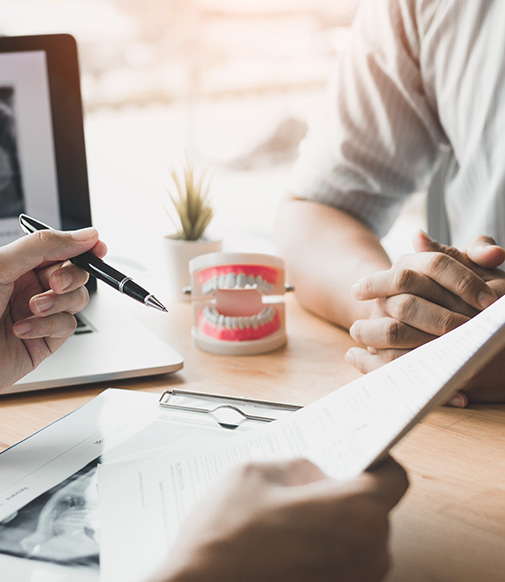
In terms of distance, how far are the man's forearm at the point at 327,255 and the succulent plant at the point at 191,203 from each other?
137 mm

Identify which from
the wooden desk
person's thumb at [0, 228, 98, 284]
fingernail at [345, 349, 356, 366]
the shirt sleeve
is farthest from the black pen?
the shirt sleeve

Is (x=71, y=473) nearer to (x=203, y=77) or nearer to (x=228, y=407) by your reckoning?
(x=228, y=407)

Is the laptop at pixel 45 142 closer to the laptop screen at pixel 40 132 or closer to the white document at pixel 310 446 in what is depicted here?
the laptop screen at pixel 40 132

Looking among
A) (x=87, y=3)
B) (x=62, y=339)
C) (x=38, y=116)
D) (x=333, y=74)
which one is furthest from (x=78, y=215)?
(x=87, y=3)

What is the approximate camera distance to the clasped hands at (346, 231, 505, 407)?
70 cm

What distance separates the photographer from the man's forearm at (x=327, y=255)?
0.92 metres

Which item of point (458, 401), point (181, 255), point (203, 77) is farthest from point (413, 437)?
point (203, 77)

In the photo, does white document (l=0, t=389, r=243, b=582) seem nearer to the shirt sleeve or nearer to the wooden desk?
the wooden desk

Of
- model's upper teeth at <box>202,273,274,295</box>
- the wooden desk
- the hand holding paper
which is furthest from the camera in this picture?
model's upper teeth at <box>202,273,274,295</box>

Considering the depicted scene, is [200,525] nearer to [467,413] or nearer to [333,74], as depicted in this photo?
[467,413]

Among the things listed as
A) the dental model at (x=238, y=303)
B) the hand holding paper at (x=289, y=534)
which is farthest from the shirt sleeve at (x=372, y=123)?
the hand holding paper at (x=289, y=534)

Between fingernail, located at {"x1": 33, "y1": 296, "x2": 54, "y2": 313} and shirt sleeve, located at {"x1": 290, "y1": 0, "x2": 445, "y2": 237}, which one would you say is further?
shirt sleeve, located at {"x1": 290, "y1": 0, "x2": 445, "y2": 237}

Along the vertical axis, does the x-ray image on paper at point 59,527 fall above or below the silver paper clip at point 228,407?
above

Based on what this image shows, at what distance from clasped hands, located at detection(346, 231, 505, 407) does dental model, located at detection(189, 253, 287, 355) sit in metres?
0.14
